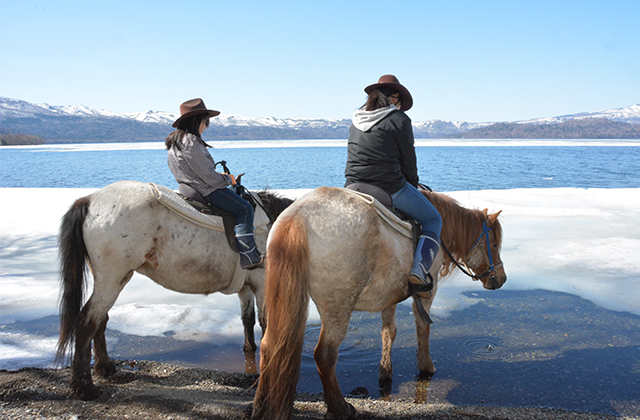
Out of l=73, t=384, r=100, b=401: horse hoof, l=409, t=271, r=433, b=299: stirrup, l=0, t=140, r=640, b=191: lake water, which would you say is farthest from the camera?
l=0, t=140, r=640, b=191: lake water

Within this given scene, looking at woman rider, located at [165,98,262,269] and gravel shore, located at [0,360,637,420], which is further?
woman rider, located at [165,98,262,269]

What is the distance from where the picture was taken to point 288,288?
2.67m

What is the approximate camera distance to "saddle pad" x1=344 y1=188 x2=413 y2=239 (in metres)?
3.02

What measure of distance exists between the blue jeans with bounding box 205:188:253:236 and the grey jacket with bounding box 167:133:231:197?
0.20 ft

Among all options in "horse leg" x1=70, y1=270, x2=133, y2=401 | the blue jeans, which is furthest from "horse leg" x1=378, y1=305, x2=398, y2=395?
"horse leg" x1=70, y1=270, x2=133, y2=401

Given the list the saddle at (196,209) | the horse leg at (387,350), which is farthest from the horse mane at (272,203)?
the horse leg at (387,350)

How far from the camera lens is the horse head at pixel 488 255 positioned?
4355 mm

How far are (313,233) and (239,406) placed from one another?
1434 millimetres

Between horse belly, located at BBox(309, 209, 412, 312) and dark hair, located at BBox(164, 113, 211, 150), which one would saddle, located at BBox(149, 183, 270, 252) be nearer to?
dark hair, located at BBox(164, 113, 211, 150)

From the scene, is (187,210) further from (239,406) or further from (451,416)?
(451,416)

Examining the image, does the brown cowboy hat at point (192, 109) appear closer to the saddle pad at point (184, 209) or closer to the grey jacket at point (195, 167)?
the grey jacket at point (195, 167)

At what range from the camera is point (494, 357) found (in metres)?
4.26

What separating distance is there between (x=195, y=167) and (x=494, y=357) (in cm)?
337

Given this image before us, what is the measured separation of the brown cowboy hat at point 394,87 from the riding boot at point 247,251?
161cm
